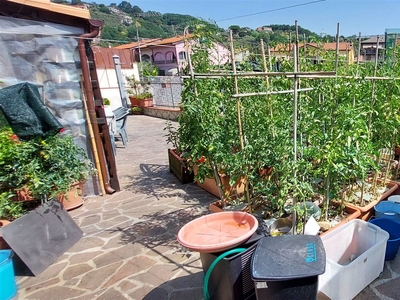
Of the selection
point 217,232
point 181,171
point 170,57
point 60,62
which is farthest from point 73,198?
point 170,57

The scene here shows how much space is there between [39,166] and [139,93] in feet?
38.4

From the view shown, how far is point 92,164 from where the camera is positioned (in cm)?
443

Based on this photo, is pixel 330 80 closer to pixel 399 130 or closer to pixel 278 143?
pixel 278 143

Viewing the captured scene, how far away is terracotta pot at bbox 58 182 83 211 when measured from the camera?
401cm

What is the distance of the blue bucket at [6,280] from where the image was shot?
2305 millimetres

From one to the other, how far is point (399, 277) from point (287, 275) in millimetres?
1485

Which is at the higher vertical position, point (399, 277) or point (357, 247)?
point (357, 247)

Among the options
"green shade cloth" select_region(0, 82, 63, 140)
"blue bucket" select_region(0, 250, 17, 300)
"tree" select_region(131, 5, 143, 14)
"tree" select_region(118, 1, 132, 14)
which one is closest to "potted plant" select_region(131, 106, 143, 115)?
"green shade cloth" select_region(0, 82, 63, 140)

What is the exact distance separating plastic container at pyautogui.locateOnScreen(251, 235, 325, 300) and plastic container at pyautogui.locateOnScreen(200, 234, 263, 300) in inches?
5.2

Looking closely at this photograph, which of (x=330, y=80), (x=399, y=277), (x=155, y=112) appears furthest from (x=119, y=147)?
(x=399, y=277)

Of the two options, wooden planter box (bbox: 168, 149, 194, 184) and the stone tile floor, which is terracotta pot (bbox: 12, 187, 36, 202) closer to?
the stone tile floor

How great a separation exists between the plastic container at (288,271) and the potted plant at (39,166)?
2.91 m

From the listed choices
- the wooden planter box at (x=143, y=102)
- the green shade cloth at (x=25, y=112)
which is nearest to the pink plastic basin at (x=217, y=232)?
the green shade cloth at (x=25, y=112)

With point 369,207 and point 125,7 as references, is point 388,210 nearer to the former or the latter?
point 369,207
